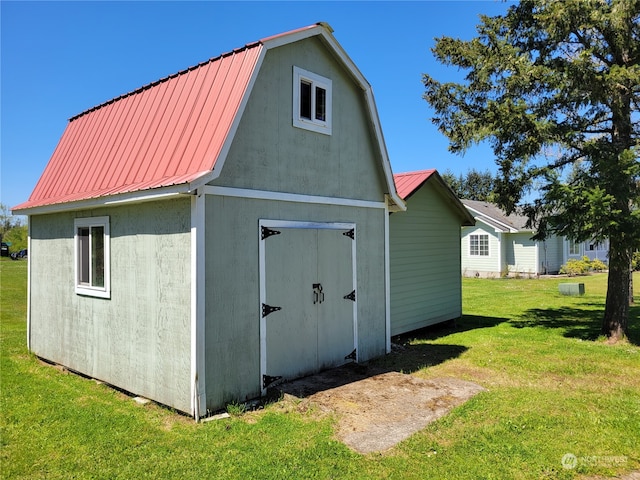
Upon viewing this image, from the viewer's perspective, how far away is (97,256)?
23.8 ft

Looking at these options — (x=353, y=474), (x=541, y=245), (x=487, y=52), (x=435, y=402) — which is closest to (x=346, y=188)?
(x=435, y=402)

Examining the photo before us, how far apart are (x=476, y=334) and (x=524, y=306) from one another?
607 centimetres

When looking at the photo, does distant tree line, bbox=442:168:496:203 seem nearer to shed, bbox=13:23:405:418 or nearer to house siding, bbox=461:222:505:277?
house siding, bbox=461:222:505:277

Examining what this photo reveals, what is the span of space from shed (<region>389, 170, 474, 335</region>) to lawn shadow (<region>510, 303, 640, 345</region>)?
2.32m

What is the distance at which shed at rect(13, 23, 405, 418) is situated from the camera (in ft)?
18.8

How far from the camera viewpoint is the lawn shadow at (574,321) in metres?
11.3

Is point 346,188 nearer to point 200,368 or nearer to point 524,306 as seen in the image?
point 200,368

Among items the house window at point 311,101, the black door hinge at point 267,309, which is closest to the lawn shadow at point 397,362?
the black door hinge at point 267,309

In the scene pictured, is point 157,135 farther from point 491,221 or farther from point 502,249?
point 502,249

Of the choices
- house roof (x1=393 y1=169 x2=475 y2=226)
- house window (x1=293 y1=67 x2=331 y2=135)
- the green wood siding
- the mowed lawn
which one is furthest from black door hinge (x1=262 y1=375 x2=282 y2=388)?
house roof (x1=393 y1=169 x2=475 y2=226)

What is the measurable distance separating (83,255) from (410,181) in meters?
7.28

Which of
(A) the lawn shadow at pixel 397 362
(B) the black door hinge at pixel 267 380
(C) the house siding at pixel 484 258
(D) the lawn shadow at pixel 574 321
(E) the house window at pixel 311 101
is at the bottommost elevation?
(D) the lawn shadow at pixel 574 321

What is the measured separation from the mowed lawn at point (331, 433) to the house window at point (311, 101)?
13.8ft

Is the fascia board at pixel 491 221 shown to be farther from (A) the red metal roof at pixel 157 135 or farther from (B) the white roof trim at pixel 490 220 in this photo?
(A) the red metal roof at pixel 157 135
